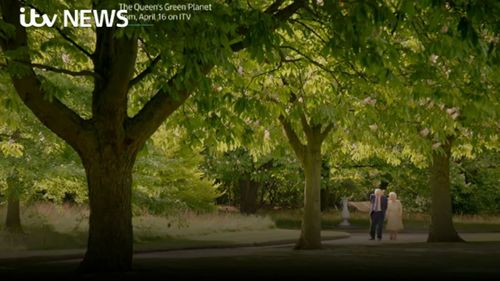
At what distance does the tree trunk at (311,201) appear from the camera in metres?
22.1

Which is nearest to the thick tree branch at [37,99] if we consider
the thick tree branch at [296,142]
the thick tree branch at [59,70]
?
the thick tree branch at [59,70]

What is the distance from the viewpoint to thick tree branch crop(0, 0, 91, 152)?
1268 centimetres

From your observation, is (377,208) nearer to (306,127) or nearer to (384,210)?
(384,210)

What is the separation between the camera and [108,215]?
1288cm

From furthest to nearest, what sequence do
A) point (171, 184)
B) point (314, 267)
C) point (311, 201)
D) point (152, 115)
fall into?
point (171, 184) < point (311, 201) < point (314, 267) < point (152, 115)

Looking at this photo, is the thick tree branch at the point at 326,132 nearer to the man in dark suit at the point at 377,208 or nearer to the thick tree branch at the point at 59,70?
the man in dark suit at the point at 377,208

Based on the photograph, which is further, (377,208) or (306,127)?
(377,208)

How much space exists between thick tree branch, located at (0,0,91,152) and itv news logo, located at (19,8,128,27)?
0.21 metres

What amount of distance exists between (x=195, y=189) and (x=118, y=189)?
25.6 meters

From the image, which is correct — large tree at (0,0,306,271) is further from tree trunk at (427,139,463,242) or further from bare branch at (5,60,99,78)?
tree trunk at (427,139,463,242)

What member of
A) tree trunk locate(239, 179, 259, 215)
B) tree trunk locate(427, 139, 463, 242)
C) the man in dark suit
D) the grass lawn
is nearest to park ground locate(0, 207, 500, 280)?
the grass lawn

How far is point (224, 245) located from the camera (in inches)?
935

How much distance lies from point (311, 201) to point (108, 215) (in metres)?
10.3

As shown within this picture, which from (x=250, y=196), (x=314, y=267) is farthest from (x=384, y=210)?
(x=250, y=196)
